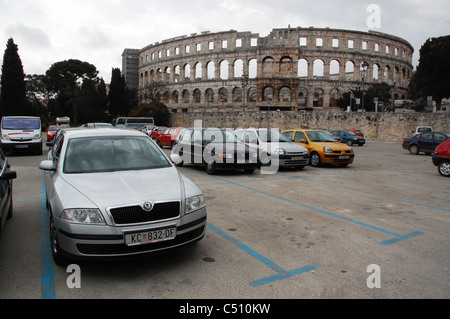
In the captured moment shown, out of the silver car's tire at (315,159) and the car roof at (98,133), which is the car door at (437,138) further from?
the car roof at (98,133)

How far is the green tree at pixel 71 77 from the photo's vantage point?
206 ft

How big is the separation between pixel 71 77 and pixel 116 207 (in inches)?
2728

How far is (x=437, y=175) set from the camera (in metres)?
11.9

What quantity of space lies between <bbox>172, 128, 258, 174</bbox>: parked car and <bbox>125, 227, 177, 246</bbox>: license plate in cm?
731

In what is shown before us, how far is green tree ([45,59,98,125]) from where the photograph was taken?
62688 mm

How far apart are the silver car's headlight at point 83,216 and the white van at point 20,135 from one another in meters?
14.9

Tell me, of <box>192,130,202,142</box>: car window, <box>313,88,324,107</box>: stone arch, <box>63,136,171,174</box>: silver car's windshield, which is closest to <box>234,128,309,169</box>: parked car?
<box>192,130,202,142</box>: car window

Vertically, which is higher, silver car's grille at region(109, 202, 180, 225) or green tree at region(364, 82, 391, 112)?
green tree at region(364, 82, 391, 112)

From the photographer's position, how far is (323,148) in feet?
44.4

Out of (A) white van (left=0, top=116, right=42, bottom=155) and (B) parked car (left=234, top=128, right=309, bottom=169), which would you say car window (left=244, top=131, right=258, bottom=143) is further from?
(A) white van (left=0, top=116, right=42, bottom=155)

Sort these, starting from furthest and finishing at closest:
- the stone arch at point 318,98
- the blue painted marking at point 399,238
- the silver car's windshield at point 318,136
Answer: the stone arch at point 318,98, the silver car's windshield at point 318,136, the blue painted marking at point 399,238

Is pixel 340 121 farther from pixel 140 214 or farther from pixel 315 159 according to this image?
pixel 140 214

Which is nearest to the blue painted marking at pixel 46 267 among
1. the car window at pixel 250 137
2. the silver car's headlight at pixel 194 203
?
the silver car's headlight at pixel 194 203
